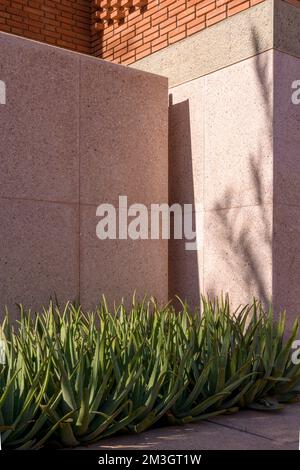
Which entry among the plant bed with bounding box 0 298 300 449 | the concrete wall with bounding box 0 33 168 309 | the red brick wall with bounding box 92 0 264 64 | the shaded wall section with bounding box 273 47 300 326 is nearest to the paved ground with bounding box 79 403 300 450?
the plant bed with bounding box 0 298 300 449

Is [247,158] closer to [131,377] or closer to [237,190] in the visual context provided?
[237,190]

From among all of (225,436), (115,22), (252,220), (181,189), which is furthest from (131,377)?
(115,22)

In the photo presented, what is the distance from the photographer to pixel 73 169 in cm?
641

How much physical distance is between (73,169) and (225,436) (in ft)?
10.4

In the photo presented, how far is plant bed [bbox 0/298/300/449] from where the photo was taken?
12.2 feet

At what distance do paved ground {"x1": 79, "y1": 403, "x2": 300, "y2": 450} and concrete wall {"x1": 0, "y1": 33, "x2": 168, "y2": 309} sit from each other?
91.4 inches

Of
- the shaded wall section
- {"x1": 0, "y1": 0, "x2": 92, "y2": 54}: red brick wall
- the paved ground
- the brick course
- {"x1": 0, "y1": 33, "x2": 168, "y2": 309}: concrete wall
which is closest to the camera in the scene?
the paved ground

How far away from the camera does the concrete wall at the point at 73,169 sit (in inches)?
239

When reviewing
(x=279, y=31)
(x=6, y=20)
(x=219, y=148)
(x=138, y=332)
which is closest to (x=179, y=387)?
(x=138, y=332)

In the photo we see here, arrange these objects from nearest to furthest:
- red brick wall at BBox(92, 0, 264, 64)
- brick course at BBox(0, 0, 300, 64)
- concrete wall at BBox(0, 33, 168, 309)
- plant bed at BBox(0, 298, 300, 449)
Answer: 1. plant bed at BBox(0, 298, 300, 449)
2. concrete wall at BBox(0, 33, 168, 309)
3. red brick wall at BBox(92, 0, 264, 64)
4. brick course at BBox(0, 0, 300, 64)

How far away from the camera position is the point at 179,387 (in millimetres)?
4309

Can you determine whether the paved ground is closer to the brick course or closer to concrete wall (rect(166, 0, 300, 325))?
concrete wall (rect(166, 0, 300, 325))
